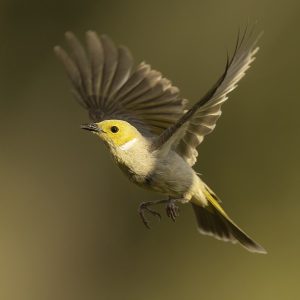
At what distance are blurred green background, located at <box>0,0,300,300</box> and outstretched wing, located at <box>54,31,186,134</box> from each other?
11.4ft

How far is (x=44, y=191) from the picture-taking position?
1052 centimetres

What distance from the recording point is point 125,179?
9773mm

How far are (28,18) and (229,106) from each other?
2.83m

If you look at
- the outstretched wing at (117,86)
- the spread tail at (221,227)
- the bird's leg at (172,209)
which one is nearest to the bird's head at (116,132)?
the bird's leg at (172,209)

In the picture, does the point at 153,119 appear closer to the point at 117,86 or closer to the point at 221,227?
the point at 117,86

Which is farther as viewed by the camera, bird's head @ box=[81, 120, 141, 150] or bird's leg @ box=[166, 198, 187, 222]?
bird's head @ box=[81, 120, 141, 150]

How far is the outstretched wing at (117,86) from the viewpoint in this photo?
5668 mm

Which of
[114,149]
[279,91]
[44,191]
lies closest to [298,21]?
[279,91]

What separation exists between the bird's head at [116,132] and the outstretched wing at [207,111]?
0.15 m

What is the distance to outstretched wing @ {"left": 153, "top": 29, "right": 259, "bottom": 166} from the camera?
460 centimetres

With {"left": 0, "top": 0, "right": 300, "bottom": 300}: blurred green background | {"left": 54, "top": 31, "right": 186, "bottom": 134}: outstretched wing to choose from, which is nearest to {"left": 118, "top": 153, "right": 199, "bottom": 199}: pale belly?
{"left": 54, "top": 31, "right": 186, "bottom": 134}: outstretched wing

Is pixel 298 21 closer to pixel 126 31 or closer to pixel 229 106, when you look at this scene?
pixel 229 106

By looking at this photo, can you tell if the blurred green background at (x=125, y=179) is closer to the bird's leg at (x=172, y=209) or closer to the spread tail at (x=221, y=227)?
the spread tail at (x=221, y=227)

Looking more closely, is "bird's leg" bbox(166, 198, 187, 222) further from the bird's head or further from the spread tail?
the spread tail
